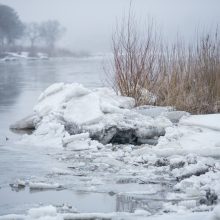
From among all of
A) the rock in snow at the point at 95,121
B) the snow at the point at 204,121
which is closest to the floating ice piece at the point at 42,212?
the rock in snow at the point at 95,121

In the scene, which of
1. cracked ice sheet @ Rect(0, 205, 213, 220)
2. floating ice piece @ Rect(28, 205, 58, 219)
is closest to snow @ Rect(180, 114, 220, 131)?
cracked ice sheet @ Rect(0, 205, 213, 220)

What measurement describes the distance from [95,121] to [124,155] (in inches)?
59.1

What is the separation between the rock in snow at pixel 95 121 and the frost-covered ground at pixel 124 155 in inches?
0.6

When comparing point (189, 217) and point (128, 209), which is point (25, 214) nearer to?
point (128, 209)

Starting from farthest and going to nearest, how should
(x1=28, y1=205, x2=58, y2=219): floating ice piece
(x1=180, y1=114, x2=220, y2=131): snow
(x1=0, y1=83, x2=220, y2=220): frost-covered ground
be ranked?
1. (x1=180, y1=114, x2=220, y2=131): snow
2. (x1=0, y1=83, x2=220, y2=220): frost-covered ground
3. (x1=28, y1=205, x2=58, y2=219): floating ice piece

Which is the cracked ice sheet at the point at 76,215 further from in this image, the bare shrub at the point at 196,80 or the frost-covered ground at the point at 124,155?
the bare shrub at the point at 196,80

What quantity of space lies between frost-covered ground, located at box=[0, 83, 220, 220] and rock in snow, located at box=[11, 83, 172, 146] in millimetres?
16

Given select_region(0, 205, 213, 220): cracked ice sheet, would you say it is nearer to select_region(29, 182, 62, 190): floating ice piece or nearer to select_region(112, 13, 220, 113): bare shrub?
select_region(29, 182, 62, 190): floating ice piece

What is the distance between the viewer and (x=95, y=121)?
8242 mm

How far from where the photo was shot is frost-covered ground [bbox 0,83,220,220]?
15.4ft

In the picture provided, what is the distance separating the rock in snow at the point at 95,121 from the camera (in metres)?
7.99

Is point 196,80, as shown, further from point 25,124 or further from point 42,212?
point 42,212

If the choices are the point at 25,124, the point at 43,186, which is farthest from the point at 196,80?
the point at 43,186

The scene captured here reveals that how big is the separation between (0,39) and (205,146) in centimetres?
8020
